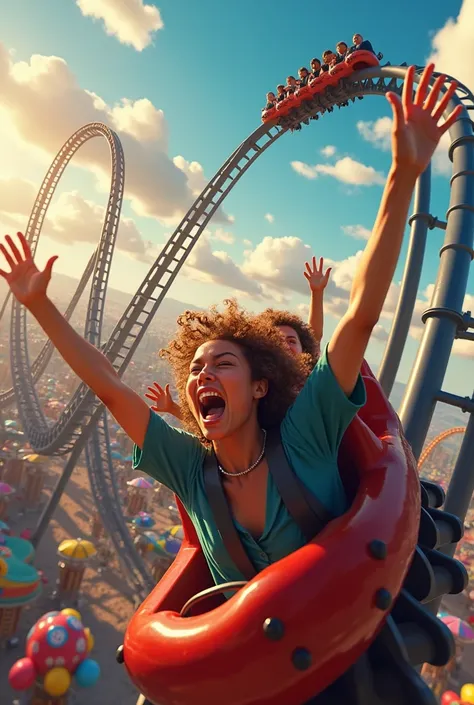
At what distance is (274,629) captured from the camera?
94cm

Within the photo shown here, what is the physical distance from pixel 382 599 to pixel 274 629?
0.27 meters

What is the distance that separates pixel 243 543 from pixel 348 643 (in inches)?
14.9

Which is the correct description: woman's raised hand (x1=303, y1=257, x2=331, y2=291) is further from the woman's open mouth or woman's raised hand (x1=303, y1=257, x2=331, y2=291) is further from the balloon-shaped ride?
the balloon-shaped ride

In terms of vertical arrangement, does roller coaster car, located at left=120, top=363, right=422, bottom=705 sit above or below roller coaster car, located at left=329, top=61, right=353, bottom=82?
below

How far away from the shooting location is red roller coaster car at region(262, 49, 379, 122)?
16.8 feet

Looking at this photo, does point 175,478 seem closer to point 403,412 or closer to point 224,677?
point 224,677

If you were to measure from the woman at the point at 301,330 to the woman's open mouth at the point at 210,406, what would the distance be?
0.41 m

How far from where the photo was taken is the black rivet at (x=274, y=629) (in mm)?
944

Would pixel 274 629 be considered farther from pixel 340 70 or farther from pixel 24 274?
pixel 340 70

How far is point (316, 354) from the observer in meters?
2.08

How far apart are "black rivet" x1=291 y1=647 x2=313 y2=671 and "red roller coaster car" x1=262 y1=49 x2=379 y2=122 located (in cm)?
592

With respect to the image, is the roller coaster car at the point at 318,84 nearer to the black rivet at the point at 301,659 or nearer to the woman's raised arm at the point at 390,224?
the woman's raised arm at the point at 390,224

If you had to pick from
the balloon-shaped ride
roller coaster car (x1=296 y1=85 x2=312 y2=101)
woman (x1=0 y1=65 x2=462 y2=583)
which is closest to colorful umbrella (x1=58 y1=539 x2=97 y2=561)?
the balloon-shaped ride

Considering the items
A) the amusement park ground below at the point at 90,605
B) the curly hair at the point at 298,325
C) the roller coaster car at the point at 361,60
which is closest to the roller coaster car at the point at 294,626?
the curly hair at the point at 298,325
